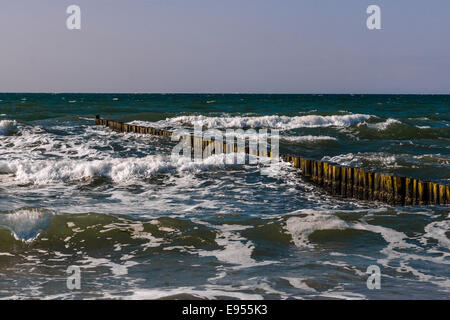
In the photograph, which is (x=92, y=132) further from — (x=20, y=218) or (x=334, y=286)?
(x=334, y=286)

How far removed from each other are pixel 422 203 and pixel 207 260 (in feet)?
15.5

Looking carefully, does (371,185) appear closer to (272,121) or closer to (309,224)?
(309,224)

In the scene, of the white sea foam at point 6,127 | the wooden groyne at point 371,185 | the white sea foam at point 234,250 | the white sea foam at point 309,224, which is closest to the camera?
the white sea foam at point 234,250

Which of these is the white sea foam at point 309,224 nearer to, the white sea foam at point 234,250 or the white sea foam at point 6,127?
the white sea foam at point 234,250

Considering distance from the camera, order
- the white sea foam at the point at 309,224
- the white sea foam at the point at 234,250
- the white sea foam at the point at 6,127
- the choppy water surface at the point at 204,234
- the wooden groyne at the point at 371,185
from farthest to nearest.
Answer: the white sea foam at the point at 6,127 < the wooden groyne at the point at 371,185 < the white sea foam at the point at 309,224 < the white sea foam at the point at 234,250 < the choppy water surface at the point at 204,234

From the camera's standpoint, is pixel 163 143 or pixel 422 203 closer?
pixel 422 203

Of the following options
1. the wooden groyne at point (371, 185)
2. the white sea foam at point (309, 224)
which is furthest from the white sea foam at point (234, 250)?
the wooden groyne at point (371, 185)

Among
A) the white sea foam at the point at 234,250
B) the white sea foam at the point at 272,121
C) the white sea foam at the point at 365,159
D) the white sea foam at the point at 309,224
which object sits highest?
the white sea foam at the point at 272,121

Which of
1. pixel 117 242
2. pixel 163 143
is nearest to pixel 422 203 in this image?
pixel 117 242

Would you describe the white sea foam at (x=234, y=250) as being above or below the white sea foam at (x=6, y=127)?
below

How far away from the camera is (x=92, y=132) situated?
22.2m

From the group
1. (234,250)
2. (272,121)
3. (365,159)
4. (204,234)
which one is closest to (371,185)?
(204,234)
